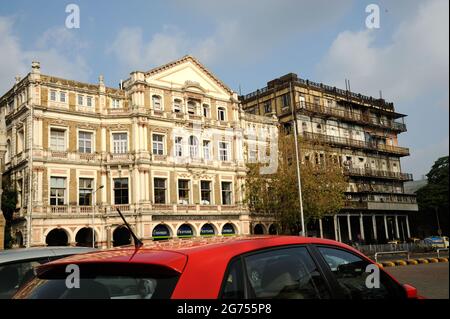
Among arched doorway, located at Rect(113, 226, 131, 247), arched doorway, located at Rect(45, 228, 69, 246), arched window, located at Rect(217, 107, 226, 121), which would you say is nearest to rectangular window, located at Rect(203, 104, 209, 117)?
arched window, located at Rect(217, 107, 226, 121)

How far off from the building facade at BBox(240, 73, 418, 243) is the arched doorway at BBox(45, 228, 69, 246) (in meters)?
24.0

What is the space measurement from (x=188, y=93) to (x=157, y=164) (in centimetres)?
720

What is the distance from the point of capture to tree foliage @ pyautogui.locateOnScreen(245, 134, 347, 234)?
37844mm

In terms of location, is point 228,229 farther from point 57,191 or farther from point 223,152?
point 57,191

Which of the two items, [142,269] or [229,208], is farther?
[229,208]

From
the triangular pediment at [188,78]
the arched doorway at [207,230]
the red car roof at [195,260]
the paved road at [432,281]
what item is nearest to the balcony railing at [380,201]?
the arched doorway at [207,230]

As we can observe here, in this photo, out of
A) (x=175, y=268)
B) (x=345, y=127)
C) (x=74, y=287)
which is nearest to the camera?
(x=175, y=268)

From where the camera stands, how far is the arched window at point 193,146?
131ft

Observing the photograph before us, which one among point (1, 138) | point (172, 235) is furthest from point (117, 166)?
point (1, 138)

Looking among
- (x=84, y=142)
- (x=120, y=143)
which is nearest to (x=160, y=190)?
(x=120, y=143)

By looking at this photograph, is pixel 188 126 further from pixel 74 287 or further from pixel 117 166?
pixel 74 287

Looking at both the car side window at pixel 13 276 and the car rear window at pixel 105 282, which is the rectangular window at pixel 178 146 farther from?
the car rear window at pixel 105 282

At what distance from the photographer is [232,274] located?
296cm

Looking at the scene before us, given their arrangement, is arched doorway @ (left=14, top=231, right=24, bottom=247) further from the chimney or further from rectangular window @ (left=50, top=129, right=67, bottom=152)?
the chimney
